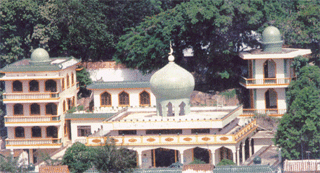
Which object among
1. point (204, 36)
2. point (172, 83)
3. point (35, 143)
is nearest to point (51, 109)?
point (35, 143)

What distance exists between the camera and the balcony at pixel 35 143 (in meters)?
79.6

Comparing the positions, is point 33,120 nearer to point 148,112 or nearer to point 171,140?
point 148,112

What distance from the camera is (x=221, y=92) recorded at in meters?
84.7

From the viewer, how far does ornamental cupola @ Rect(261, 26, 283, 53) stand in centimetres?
8256

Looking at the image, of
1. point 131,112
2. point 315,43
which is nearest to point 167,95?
point 131,112

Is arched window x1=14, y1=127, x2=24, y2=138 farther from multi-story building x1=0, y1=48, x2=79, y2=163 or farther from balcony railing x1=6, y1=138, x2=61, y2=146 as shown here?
balcony railing x1=6, y1=138, x2=61, y2=146

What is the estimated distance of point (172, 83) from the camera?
236 feet

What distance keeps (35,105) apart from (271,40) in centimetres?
2215

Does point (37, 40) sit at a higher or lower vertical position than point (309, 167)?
higher

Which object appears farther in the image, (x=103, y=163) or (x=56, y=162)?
(x=56, y=162)

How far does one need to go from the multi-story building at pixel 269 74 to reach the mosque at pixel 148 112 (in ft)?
0.29

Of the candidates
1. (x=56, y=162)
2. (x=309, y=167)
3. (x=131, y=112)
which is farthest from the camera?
(x=131, y=112)

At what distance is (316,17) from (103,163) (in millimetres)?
31215

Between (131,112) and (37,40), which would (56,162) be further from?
(37,40)
